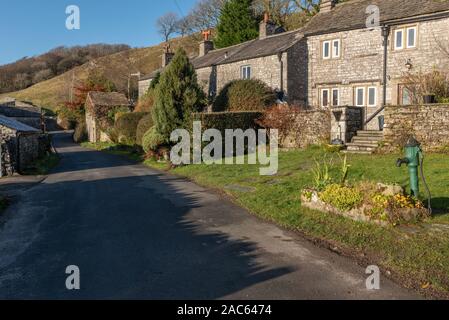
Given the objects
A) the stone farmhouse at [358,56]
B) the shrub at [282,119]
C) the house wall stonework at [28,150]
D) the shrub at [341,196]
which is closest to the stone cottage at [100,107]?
the house wall stonework at [28,150]

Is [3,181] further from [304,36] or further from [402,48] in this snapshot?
[402,48]

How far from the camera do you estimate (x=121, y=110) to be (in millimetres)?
43125

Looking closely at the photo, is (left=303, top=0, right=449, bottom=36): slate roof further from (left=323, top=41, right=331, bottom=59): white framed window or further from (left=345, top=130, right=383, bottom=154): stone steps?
(left=345, top=130, right=383, bottom=154): stone steps

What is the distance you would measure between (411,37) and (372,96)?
12.2ft

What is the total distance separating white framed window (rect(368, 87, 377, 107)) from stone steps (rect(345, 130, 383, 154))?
5.47m

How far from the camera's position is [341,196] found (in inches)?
345

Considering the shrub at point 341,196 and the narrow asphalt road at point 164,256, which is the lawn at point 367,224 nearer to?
the shrub at point 341,196

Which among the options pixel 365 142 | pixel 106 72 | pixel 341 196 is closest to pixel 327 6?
pixel 365 142

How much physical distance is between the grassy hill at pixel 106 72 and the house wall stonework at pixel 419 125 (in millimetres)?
58094

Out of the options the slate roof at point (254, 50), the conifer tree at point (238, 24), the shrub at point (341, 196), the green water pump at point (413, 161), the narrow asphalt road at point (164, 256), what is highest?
the conifer tree at point (238, 24)

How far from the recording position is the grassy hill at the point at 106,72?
259 feet

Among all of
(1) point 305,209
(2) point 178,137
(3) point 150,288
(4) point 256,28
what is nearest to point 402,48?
(2) point 178,137

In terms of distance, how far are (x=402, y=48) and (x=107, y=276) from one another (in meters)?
21.4

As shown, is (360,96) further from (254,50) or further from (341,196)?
(341,196)
